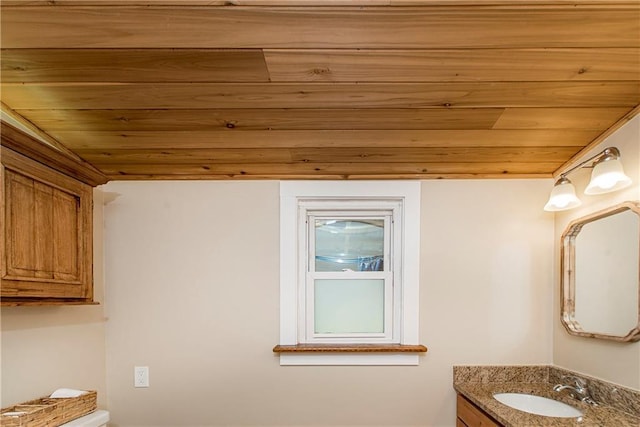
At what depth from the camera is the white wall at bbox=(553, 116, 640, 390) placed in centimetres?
155

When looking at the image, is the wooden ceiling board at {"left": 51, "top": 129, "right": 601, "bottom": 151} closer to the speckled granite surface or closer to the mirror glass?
the mirror glass

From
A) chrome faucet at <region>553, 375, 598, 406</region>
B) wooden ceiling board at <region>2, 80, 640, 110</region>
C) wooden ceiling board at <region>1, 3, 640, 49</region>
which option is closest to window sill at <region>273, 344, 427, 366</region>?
chrome faucet at <region>553, 375, 598, 406</region>

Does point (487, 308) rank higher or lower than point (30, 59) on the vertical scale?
lower

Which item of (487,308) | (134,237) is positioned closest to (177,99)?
(134,237)

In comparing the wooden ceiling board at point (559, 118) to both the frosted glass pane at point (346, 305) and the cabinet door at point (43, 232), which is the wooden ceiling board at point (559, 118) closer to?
the frosted glass pane at point (346, 305)

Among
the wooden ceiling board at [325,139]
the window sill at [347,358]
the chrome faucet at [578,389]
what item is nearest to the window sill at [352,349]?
the window sill at [347,358]

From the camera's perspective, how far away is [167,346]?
2064 millimetres

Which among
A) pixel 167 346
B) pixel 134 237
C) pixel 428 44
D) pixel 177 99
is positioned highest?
pixel 428 44

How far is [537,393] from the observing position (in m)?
1.88

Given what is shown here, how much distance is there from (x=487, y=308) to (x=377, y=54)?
5.04 feet

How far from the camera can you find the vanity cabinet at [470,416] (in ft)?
5.52

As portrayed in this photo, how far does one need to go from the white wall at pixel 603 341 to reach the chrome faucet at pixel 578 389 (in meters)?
0.06

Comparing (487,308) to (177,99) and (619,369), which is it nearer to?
(619,369)

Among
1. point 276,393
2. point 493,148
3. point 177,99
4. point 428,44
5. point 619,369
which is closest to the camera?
point 428,44
